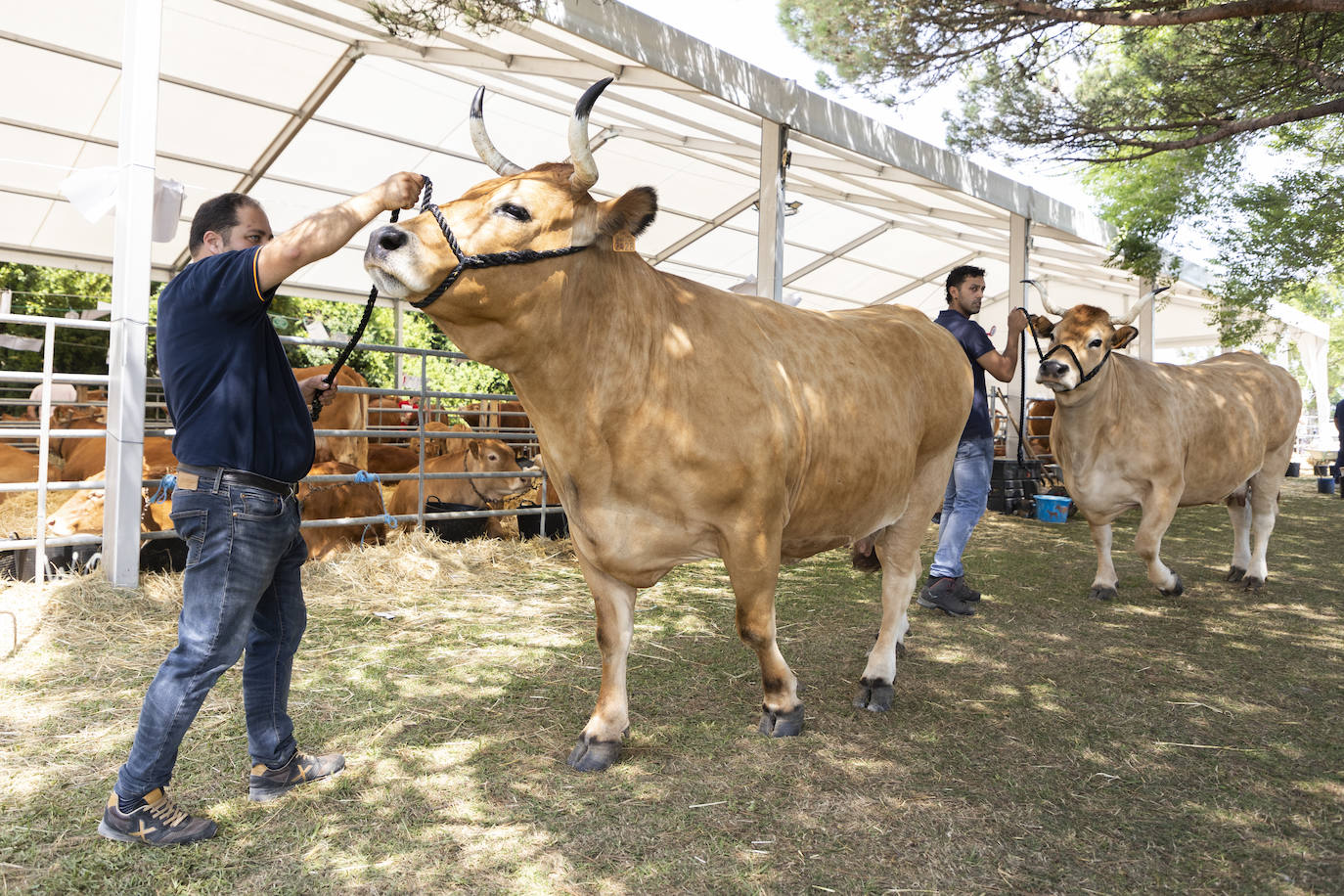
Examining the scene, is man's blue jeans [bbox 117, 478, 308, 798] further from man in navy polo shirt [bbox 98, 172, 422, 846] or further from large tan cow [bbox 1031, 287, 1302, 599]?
large tan cow [bbox 1031, 287, 1302, 599]

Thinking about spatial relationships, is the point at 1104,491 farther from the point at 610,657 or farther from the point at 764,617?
the point at 610,657

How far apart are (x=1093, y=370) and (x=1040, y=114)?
3033 millimetres

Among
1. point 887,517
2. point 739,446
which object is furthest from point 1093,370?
point 739,446

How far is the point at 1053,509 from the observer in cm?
1029

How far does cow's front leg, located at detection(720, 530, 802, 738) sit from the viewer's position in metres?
3.01

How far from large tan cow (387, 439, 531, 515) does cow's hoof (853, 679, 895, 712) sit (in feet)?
15.5

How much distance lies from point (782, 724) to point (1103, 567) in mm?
3687

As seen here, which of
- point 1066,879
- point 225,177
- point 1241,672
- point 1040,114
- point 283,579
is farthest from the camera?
point 225,177

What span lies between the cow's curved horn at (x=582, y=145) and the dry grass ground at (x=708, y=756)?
1.91 m

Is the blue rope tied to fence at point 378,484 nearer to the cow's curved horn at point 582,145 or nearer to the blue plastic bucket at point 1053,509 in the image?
the cow's curved horn at point 582,145

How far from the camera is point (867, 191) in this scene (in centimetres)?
1242

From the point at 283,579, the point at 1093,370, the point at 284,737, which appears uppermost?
the point at 1093,370

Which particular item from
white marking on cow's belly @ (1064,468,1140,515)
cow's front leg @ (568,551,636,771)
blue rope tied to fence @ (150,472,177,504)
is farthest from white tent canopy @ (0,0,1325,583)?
cow's front leg @ (568,551,636,771)

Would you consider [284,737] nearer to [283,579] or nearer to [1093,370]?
[283,579]
